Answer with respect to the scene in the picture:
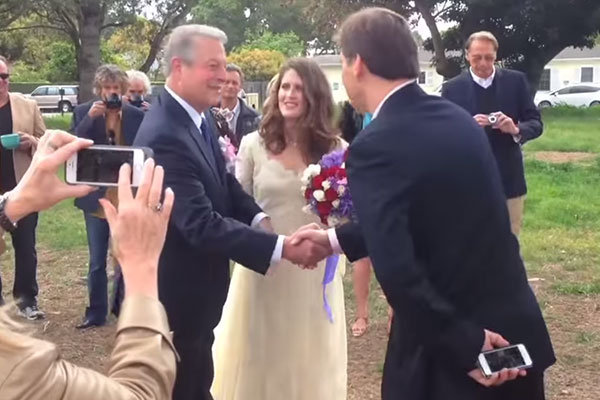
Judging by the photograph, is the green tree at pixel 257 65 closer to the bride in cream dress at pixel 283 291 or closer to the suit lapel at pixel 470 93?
the suit lapel at pixel 470 93

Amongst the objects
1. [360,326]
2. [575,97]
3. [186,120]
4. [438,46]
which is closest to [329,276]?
[186,120]

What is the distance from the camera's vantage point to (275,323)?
5.05m

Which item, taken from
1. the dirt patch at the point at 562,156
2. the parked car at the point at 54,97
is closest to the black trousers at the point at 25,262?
the dirt patch at the point at 562,156

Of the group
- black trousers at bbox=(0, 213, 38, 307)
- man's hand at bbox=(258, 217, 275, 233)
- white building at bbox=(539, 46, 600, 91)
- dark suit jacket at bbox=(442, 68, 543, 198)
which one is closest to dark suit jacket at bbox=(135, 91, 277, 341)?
man's hand at bbox=(258, 217, 275, 233)

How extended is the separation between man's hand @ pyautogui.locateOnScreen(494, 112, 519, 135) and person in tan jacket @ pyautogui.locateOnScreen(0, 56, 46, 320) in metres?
3.59

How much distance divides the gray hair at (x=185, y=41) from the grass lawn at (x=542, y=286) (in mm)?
1454

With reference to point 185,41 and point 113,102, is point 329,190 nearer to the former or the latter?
point 185,41

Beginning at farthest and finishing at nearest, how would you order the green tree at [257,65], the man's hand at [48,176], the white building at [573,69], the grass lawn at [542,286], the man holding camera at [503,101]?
1. the white building at [573,69]
2. the green tree at [257,65]
3. the man holding camera at [503,101]
4. the grass lawn at [542,286]
5. the man's hand at [48,176]

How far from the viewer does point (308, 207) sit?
4.96 meters

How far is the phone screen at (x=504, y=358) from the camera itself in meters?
3.07

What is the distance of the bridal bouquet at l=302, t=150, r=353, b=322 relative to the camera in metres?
4.76

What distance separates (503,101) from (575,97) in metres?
41.7

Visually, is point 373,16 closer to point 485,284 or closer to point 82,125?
point 485,284

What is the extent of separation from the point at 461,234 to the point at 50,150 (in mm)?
1421
